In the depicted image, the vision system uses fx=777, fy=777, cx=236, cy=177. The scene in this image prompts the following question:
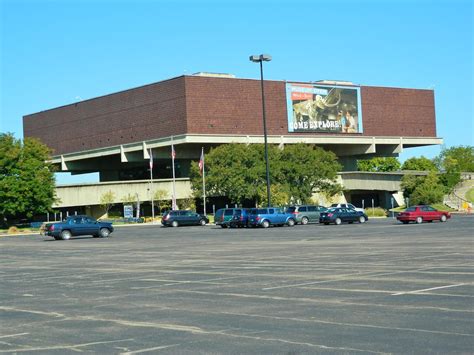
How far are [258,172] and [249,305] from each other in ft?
246

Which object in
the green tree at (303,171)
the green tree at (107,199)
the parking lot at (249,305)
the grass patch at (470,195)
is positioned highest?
the green tree at (303,171)

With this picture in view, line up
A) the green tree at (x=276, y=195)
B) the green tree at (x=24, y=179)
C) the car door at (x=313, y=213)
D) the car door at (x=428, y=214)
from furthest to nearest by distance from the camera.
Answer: the green tree at (x=276, y=195)
the green tree at (x=24, y=179)
the car door at (x=313, y=213)
the car door at (x=428, y=214)

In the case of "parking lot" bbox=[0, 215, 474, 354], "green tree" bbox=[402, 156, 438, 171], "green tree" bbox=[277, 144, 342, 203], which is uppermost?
"green tree" bbox=[402, 156, 438, 171]

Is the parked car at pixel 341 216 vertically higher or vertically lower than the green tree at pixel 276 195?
lower

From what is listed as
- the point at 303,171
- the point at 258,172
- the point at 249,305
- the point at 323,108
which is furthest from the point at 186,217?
the point at 249,305

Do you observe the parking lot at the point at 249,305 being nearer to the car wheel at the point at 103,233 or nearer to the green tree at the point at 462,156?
the car wheel at the point at 103,233

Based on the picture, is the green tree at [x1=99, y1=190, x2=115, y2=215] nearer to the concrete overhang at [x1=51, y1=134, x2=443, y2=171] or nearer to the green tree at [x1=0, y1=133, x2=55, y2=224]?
the concrete overhang at [x1=51, y1=134, x2=443, y2=171]

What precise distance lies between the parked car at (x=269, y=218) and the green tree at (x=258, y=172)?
87.5 feet

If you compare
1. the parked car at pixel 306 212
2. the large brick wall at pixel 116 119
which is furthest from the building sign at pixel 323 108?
the parked car at pixel 306 212

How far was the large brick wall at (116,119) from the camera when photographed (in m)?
100

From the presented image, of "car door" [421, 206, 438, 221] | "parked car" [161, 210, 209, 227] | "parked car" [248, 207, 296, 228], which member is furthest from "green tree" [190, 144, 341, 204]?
"car door" [421, 206, 438, 221]

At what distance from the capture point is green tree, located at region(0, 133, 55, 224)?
8125 cm

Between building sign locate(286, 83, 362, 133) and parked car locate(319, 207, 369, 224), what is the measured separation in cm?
4581

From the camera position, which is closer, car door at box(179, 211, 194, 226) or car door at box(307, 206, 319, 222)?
car door at box(307, 206, 319, 222)
